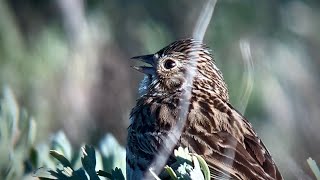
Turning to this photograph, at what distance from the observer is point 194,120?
4434mm

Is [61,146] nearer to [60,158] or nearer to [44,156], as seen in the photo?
[44,156]

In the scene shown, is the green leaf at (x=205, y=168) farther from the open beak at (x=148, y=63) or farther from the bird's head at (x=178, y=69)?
the open beak at (x=148, y=63)

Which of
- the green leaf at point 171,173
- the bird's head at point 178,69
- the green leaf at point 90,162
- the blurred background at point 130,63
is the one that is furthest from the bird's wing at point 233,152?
the green leaf at point 171,173

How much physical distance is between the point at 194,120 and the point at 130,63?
1.87 meters

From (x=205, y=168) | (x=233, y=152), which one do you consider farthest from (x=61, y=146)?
(x=205, y=168)

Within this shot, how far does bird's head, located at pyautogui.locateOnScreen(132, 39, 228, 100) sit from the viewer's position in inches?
206

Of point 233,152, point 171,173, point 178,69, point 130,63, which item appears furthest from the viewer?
point 130,63

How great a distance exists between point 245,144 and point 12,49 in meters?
1.66

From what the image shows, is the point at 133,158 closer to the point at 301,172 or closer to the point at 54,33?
the point at 301,172

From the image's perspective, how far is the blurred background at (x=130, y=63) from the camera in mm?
4859

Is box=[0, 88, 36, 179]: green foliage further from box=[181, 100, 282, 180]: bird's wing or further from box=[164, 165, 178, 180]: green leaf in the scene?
box=[164, 165, 178, 180]: green leaf

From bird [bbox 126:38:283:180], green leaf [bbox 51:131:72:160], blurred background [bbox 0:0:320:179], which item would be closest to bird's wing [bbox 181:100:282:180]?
bird [bbox 126:38:283:180]

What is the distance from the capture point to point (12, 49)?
561cm

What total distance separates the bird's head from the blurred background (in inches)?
5.5
